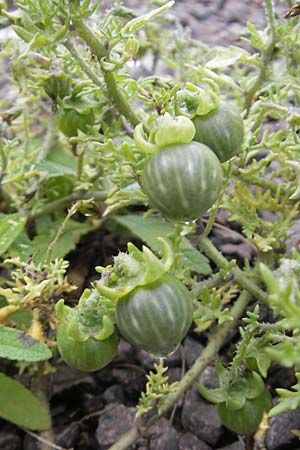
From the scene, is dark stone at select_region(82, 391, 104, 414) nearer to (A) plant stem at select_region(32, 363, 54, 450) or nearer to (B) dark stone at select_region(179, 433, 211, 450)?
(A) plant stem at select_region(32, 363, 54, 450)

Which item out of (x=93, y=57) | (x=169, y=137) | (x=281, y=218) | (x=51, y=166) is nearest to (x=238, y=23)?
(x=51, y=166)

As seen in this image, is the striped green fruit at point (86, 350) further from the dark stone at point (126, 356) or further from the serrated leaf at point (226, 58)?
the serrated leaf at point (226, 58)

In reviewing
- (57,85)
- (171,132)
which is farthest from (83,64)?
(171,132)

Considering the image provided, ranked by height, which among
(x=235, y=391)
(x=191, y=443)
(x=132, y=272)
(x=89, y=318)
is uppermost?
(x=132, y=272)

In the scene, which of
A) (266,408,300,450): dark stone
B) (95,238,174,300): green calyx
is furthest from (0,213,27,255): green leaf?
(266,408,300,450): dark stone

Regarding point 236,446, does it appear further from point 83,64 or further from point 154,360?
point 83,64

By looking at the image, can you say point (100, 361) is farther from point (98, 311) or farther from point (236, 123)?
point (236, 123)
